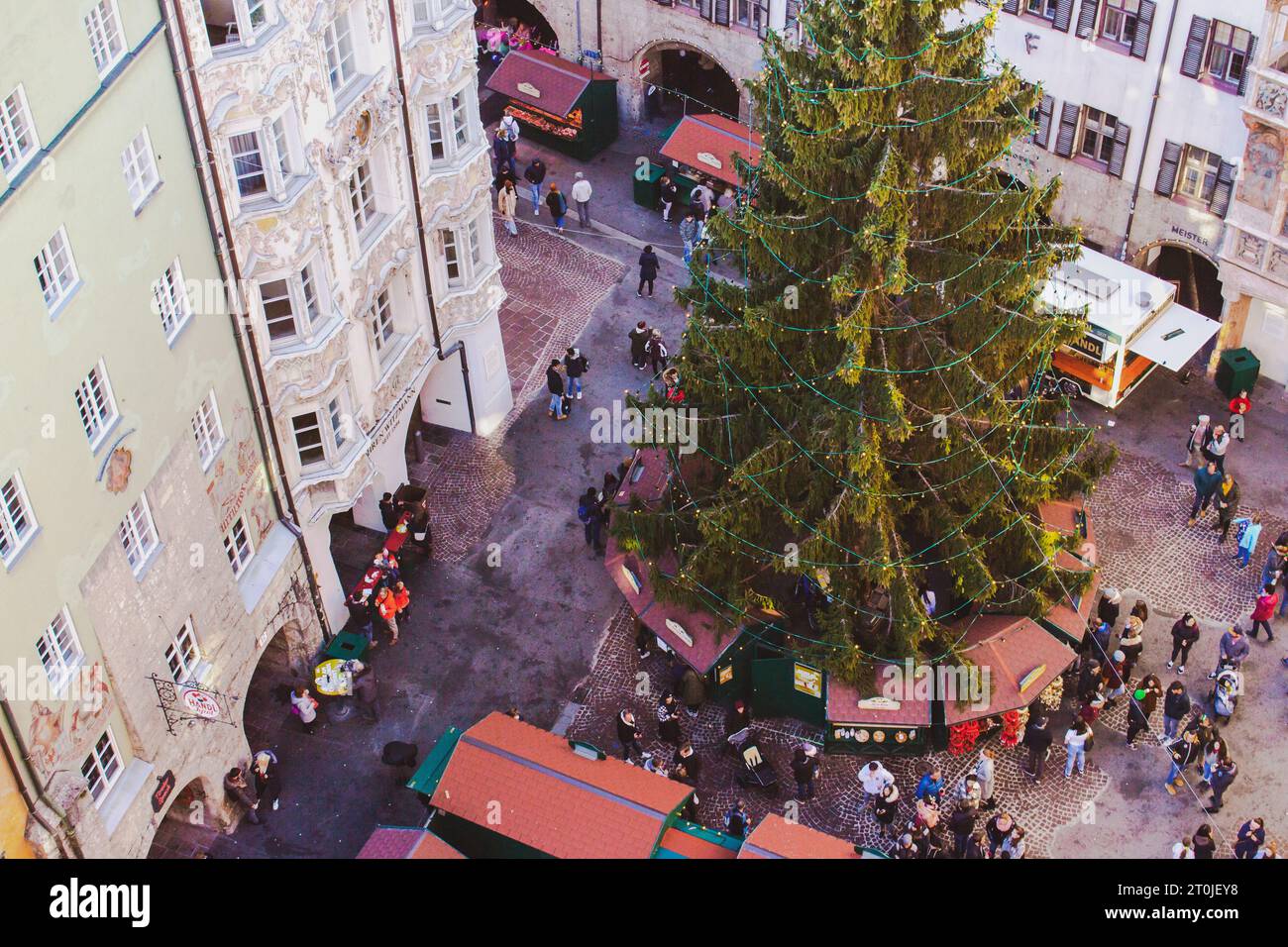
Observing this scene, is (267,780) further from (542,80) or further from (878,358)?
(542,80)

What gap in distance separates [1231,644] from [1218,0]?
1612cm

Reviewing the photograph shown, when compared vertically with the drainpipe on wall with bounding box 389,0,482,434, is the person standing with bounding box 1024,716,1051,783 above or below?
below

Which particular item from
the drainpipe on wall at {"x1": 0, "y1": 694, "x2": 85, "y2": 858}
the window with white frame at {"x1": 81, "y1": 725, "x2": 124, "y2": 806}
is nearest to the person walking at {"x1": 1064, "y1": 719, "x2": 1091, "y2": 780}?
the window with white frame at {"x1": 81, "y1": 725, "x2": 124, "y2": 806}

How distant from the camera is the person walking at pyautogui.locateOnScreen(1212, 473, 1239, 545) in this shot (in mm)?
41531

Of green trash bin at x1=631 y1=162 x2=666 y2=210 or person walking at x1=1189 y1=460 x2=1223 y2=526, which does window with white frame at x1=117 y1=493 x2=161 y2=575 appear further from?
green trash bin at x1=631 y1=162 x2=666 y2=210

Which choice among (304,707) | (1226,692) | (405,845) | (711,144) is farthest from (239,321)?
(711,144)

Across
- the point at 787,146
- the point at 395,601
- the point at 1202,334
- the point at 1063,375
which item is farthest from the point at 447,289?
the point at 1202,334

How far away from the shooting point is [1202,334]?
1743 inches

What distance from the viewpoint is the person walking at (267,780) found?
119ft

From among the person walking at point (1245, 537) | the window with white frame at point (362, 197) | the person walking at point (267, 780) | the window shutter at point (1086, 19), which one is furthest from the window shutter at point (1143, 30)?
the person walking at point (267, 780)

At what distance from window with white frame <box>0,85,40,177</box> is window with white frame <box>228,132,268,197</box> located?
6742 mm

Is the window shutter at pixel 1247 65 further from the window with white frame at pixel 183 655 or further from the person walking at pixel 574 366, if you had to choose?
the window with white frame at pixel 183 655

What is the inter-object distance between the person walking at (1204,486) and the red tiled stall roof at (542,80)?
925 inches

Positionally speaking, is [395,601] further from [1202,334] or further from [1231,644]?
[1202,334]
